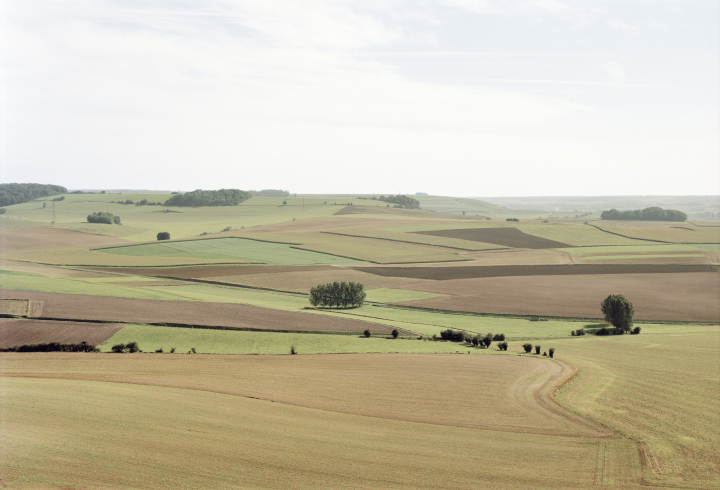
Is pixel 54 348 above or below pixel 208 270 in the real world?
below

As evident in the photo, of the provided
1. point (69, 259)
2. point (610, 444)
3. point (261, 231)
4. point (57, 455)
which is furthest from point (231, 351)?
point (261, 231)

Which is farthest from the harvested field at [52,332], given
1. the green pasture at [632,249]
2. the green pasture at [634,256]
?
the green pasture at [632,249]

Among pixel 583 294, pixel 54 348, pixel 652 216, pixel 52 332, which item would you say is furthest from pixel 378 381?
pixel 652 216

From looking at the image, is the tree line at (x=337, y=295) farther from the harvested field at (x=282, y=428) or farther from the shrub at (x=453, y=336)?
the harvested field at (x=282, y=428)

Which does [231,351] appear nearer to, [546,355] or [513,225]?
[546,355]

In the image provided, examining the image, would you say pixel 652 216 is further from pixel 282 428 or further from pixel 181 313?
pixel 282 428
